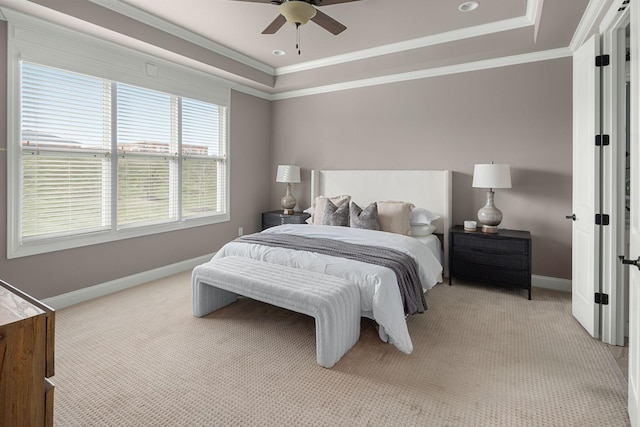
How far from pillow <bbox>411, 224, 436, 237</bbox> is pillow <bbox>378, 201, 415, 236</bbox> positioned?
0.47ft

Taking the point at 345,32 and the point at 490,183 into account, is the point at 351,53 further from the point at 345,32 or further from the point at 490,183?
the point at 490,183

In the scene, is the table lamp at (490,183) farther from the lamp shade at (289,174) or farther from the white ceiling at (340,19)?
the lamp shade at (289,174)

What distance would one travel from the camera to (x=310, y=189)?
5.43m

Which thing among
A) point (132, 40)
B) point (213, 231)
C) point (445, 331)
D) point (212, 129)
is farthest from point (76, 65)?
point (445, 331)

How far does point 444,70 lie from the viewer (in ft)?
13.8

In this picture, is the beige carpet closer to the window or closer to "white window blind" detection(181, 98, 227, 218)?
the window

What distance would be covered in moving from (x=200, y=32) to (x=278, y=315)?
10.5ft

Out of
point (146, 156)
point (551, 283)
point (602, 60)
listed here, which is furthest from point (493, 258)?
point (146, 156)

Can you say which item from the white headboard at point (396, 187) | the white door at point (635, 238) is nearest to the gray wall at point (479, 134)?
the white headboard at point (396, 187)

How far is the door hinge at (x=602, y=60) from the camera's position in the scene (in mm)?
2482

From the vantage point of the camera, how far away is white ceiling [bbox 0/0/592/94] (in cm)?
304

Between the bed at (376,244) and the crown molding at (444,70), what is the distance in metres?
1.23

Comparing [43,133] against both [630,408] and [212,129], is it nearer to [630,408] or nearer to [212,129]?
[212,129]

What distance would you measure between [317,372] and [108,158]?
309 cm
